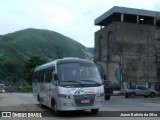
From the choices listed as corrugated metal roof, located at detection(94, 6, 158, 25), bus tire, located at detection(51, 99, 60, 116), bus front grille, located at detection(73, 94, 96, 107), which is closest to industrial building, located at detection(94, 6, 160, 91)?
corrugated metal roof, located at detection(94, 6, 158, 25)

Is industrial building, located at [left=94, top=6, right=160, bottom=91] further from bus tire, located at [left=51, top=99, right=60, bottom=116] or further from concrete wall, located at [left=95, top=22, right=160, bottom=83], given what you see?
bus tire, located at [left=51, top=99, right=60, bottom=116]

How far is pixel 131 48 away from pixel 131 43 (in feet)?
3.93

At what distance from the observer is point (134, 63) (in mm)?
81688

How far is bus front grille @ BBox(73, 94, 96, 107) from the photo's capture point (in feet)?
53.9

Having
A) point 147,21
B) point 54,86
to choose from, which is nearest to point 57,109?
point 54,86

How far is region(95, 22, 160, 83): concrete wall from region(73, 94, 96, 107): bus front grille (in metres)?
63.2

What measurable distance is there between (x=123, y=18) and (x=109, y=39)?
5507mm

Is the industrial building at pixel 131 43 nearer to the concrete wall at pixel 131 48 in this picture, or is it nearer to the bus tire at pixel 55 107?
the concrete wall at pixel 131 48

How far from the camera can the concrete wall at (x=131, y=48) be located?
80875mm

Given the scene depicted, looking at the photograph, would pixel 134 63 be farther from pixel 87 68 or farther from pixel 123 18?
pixel 87 68

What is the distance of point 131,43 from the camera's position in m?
82.8

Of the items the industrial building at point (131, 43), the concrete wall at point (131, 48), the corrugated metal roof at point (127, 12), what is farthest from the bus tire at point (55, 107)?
the corrugated metal roof at point (127, 12)

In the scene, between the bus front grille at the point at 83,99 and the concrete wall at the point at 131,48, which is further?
the concrete wall at the point at 131,48

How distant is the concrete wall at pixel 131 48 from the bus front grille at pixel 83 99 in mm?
63169
